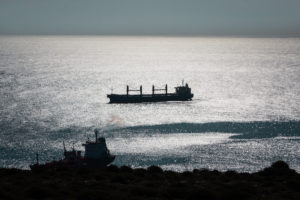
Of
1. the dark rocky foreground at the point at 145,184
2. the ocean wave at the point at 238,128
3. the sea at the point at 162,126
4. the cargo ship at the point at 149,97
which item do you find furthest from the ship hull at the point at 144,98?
the dark rocky foreground at the point at 145,184

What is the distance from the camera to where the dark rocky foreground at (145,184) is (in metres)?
19.5

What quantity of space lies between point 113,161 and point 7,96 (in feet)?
219

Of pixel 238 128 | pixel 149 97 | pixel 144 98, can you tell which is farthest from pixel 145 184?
pixel 149 97

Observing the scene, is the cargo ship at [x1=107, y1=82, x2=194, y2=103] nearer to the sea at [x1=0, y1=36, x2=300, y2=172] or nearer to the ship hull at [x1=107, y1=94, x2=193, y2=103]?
the ship hull at [x1=107, y1=94, x2=193, y2=103]

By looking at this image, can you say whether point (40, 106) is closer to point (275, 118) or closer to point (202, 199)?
point (275, 118)

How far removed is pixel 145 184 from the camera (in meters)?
22.4

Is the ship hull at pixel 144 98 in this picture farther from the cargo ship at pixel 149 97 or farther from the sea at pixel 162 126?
the sea at pixel 162 126

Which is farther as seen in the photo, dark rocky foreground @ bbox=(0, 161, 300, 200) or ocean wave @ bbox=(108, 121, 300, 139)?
ocean wave @ bbox=(108, 121, 300, 139)

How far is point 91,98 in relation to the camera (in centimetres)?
12575

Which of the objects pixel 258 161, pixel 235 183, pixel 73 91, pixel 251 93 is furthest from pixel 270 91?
pixel 235 183

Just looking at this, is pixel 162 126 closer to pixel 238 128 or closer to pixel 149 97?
pixel 238 128

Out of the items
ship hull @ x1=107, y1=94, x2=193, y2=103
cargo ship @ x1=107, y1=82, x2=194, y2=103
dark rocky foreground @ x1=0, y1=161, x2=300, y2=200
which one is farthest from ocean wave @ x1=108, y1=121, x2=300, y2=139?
dark rocky foreground @ x1=0, y1=161, x2=300, y2=200

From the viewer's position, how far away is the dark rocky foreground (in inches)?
767

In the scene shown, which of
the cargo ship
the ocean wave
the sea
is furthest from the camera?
the cargo ship
